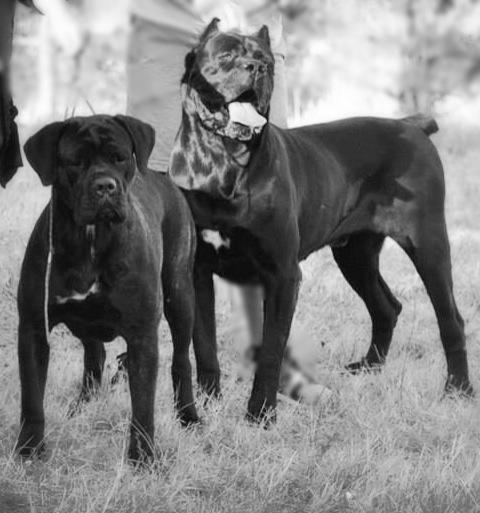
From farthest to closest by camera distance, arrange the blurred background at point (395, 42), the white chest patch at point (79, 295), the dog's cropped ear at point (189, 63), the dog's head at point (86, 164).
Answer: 1. the dog's cropped ear at point (189, 63)
2. the white chest patch at point (79, 295)
3. the dog's head at point (86, 164)
4. the blurred background at point (395, 42)

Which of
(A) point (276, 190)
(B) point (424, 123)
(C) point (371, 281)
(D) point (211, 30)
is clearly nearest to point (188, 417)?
(A) point (276, 190)

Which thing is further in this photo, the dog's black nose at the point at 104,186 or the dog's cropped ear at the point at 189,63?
the dog's cropped ear at the point at 189,63

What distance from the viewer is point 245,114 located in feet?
11.9

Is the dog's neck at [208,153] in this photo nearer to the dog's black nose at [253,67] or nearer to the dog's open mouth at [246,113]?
the dog's open mouth at [246,113]

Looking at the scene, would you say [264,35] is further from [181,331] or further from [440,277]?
[440,277]

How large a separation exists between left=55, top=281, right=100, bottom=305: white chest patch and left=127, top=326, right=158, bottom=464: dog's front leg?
22 cm

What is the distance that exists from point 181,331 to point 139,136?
96 cm

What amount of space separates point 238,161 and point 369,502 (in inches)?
63.9

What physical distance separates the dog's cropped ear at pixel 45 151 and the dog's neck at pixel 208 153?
98 centimetres

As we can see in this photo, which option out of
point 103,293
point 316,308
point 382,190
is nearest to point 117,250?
point 103,293

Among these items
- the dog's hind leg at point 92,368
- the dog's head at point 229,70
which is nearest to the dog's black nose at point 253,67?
the dog's head at point 229,70

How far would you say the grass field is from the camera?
2.61 metres

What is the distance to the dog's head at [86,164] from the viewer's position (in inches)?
107

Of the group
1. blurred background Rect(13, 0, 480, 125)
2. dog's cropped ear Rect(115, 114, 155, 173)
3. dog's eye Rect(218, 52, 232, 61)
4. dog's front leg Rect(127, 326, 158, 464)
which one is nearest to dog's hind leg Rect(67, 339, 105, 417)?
dog's front leg Rect(127, 326, 158, 464)
